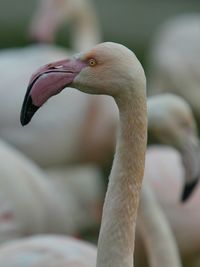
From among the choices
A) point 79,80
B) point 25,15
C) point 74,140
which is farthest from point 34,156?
point 25,15

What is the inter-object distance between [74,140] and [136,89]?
4032 millimetres

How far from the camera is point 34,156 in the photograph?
267 inches

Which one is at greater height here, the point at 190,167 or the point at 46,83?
the point at 46,83

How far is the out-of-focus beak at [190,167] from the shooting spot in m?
4.49

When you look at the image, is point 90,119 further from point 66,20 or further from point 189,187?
point 189,187

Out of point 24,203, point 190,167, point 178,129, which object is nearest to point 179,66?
point 24,203

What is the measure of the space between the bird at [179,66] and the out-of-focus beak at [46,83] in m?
6.81

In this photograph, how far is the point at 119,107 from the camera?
116 inches

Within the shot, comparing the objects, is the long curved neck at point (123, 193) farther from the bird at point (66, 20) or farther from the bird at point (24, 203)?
the bird at point (66, 20)

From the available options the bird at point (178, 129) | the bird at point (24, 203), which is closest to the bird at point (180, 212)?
the bird at point (24, 203)

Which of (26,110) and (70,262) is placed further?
(70,262)

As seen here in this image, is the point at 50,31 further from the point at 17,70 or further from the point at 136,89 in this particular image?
the point at 136,89

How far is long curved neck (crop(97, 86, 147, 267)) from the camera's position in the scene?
9.62 ft

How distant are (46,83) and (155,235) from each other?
131 cm
